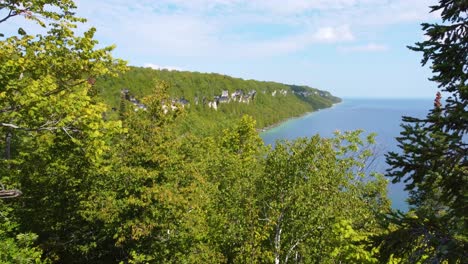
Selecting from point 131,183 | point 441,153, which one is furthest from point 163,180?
point 441,153

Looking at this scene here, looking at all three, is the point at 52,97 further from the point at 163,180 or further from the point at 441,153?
the point at 441,153

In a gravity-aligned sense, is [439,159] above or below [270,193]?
above

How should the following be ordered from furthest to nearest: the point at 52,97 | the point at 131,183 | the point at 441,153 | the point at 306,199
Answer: the point at 306,199 → the point at 131,183 → the point at 52,97 → the point at 441,153

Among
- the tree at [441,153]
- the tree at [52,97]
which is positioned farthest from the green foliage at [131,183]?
the tree at [441,153]

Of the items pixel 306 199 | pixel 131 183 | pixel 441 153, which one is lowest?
pixel 306 199

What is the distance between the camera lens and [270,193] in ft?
51.1

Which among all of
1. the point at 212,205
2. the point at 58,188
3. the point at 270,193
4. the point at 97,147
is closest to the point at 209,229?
the point at 212,205

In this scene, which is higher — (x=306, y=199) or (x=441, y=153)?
(x=441, y=153)

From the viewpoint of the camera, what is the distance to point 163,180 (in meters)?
13.8

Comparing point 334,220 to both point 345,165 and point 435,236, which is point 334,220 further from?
point 435,236

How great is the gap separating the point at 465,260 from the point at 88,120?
8874 millimetres

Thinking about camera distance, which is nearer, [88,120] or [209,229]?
[88,120]

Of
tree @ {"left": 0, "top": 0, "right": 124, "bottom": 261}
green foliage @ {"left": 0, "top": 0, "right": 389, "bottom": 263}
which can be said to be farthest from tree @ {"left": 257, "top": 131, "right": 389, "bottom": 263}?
tree @ {"left": 0, "top": 0, "right": 124, "bottom": 261}

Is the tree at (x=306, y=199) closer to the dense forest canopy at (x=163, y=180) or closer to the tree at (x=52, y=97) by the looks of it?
the dense forest canopy at (x=163, y=180)
